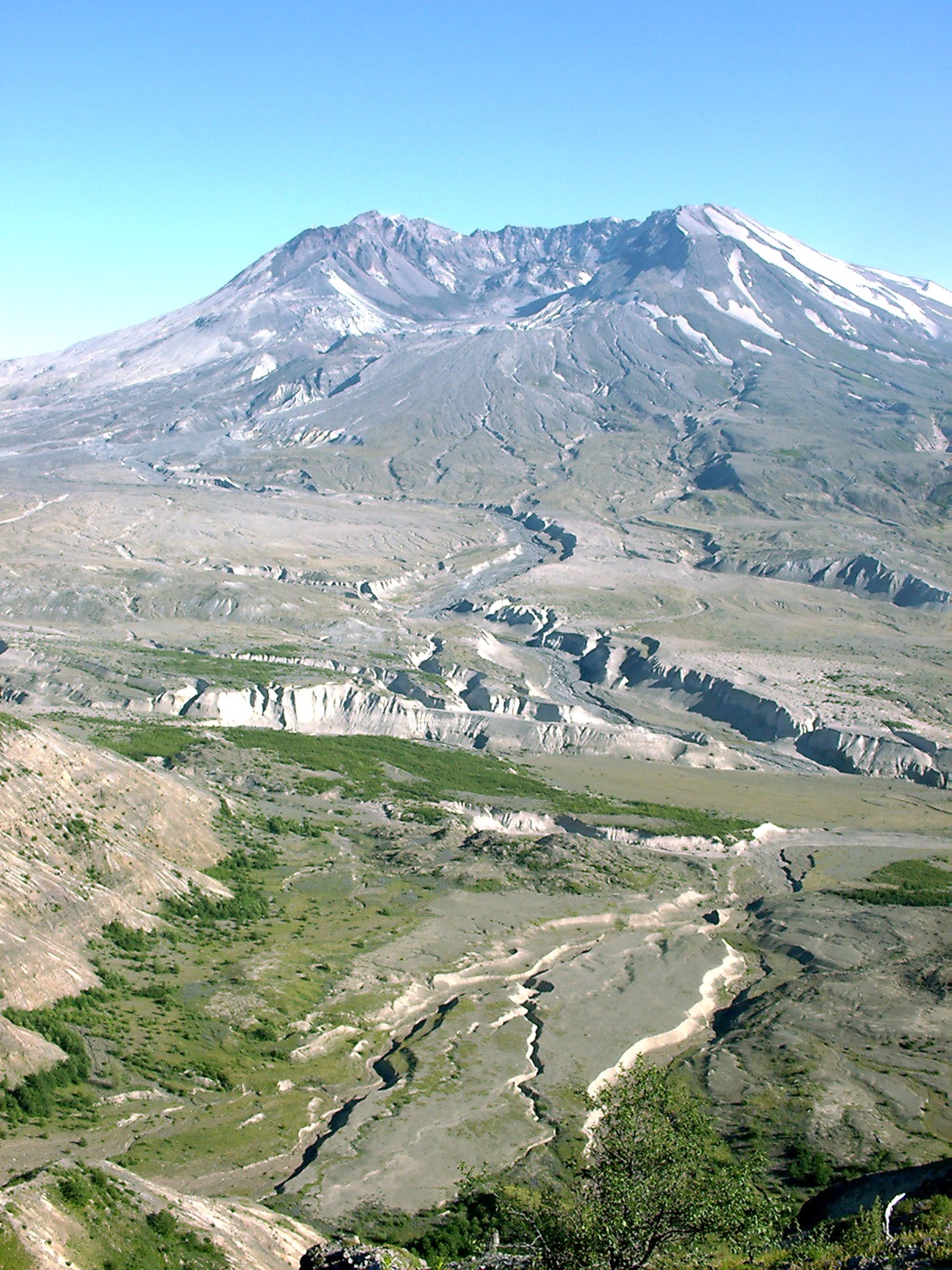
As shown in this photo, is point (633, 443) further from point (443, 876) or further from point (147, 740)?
point (443, 876)

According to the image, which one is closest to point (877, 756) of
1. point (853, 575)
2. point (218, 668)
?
point (218, 668)

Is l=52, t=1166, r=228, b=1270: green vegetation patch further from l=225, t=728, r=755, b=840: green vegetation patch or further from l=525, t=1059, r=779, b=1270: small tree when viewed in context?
l=225, t=728, r=755, b=840: green vegetation patch

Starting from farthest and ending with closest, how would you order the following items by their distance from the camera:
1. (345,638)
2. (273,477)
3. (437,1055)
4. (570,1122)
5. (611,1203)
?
(273,477) → (345,638) → (437,1055) → (570,1122) → (611,1203)

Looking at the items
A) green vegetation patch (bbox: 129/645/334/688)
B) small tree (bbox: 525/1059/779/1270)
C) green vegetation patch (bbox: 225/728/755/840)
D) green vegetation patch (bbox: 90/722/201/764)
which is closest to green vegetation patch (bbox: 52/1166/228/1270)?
small tree (bbox: 525/1059/779/1270)

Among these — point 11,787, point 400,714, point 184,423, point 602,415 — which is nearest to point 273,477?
point 184,423

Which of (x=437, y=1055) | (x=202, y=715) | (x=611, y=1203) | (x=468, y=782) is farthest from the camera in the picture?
(x=202, y=715)

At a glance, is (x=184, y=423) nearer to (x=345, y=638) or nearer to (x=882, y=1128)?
(x=345, y=638)

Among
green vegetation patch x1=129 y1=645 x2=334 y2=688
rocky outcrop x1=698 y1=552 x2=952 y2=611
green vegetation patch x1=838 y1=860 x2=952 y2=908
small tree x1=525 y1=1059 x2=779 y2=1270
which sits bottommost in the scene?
green vegetation patch x1=838 y1=860 x2=952 y2=908
